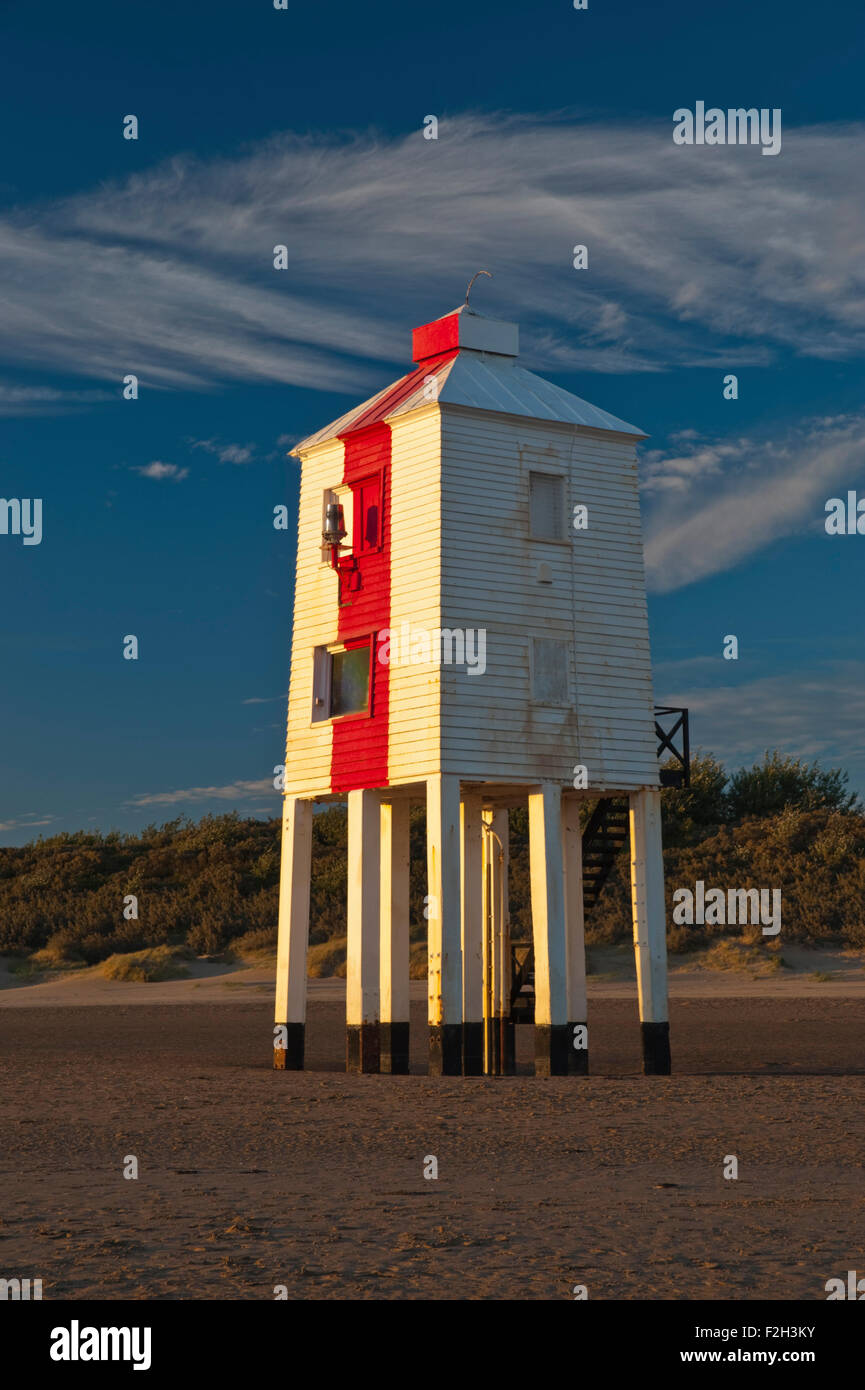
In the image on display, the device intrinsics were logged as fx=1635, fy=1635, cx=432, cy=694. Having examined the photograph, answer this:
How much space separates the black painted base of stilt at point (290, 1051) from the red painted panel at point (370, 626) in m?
4.06

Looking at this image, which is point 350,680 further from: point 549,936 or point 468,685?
point 549,936

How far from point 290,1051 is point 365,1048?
154 centimetres

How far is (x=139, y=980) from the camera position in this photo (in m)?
44.0

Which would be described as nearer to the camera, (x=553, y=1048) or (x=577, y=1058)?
(x=553, y=1048)

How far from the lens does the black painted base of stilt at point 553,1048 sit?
24859 mm

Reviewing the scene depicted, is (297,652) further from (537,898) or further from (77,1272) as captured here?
(77,1272)

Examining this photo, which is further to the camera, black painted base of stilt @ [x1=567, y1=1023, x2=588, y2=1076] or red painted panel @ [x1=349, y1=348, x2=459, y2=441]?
red painted panel @ [x1=349, y1=348, x2=459, y2=441]

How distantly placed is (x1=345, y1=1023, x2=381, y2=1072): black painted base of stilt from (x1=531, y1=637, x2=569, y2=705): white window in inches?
235

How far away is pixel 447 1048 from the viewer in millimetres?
24094

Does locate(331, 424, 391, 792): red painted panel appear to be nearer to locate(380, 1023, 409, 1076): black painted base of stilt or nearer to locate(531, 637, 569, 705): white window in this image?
locate(531, 637, 569, 705): white window

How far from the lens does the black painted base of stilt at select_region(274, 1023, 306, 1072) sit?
1053 inches

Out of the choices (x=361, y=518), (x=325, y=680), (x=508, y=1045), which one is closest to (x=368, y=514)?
(x=361, y=518)

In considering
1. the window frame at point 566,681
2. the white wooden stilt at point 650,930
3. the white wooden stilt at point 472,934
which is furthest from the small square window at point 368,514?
the white wooden stilt at point 650,930
